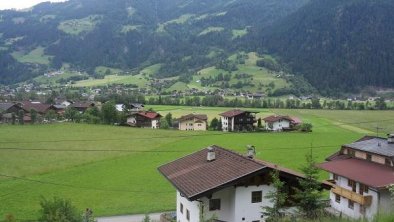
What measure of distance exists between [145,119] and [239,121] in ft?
74.1

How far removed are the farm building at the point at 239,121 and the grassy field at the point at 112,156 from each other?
39.1ft

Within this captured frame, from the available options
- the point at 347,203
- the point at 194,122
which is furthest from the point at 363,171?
the point at 194,122

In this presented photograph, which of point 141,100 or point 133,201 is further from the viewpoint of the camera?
point 141,100

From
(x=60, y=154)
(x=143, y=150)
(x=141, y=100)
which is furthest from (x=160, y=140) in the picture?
(x=141, y=100)

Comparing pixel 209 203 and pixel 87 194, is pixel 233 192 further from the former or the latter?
pixel 87 194

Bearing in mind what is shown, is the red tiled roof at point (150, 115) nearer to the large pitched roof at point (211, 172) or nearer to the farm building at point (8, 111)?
the farm building at point (8, 111)

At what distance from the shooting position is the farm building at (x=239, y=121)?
101062 mm

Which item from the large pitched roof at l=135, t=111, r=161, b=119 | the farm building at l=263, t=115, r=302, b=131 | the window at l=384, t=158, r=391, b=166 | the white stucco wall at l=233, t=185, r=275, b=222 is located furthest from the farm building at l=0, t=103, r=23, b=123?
the white stucco wall at l=233, t=185, r=275, b=222

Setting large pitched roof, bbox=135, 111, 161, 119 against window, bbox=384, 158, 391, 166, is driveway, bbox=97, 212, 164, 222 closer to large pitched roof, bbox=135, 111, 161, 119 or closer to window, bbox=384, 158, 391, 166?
window, bbox=384, 158, 391, 166

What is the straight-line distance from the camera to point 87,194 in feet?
135

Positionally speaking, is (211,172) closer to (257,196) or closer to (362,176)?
(257,196)

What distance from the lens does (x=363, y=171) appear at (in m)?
33.3

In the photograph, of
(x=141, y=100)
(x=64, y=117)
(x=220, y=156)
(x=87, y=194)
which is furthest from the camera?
(x=141, y=100)

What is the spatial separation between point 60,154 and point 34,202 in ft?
80.3
